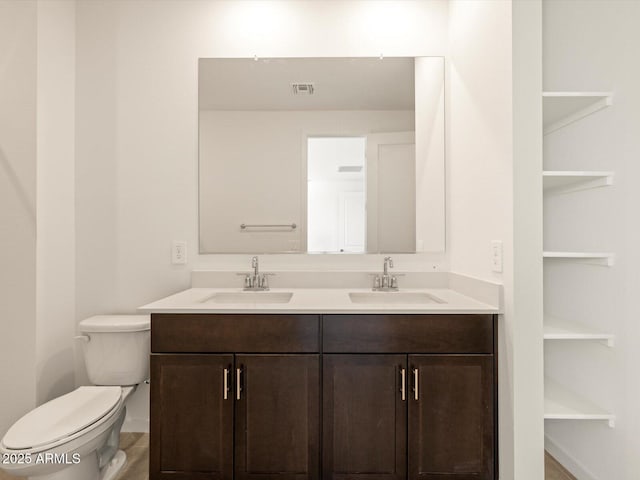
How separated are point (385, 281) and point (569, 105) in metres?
1.17

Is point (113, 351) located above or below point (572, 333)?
below

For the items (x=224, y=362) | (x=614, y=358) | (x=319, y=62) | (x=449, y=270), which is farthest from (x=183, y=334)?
(x=614, y=358)

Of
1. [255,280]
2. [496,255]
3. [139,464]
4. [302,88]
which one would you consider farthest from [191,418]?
[302,88]

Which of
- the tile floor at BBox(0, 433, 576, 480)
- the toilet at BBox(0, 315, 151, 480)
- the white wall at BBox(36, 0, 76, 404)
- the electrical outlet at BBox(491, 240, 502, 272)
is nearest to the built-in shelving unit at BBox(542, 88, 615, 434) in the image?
the electrical outlet at BBox(491, 240, 502, 272)

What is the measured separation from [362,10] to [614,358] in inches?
84.6

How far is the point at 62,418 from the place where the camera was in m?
1.53

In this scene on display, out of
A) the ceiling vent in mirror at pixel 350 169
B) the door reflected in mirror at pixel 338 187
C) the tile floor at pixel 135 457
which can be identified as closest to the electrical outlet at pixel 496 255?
the door reflected in mirror at pixel 338 187

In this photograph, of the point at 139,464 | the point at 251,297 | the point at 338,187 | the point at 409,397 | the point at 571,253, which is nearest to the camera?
the point at 571,253

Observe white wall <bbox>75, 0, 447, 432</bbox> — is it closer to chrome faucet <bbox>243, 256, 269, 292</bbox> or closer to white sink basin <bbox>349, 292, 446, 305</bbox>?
chrome faucet <bbox>243, 256, 269, 292</bbox>

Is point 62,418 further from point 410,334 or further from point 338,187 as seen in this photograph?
point 338,187

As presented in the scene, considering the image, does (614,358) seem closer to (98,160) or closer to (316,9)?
(316,9)

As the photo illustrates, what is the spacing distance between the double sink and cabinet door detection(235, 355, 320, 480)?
1.55 ft

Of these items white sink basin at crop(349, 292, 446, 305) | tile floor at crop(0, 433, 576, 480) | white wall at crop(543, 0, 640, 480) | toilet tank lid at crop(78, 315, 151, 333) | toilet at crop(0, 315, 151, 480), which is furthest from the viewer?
white sink basin at crop(349, 292, 446, 305)

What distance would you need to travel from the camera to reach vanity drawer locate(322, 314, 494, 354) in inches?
61.5
